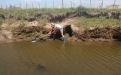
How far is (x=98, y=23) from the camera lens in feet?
56.1

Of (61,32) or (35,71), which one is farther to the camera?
(61,32)

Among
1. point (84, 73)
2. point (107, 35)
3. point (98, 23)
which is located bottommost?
point (84, 73)

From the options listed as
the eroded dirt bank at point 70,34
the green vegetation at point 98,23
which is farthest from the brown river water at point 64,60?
the green vegetation at point 98,23

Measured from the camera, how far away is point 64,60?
10.6m

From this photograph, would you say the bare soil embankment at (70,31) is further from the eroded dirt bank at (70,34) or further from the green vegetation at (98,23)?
the green vegetation at (98,23)

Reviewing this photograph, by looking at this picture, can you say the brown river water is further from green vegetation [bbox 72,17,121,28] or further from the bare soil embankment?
green vegetation [bbox 72,17,121,28]

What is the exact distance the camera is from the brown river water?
8.90 meters

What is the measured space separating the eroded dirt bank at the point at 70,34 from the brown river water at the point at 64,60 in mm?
1863

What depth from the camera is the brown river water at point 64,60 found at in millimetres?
8898

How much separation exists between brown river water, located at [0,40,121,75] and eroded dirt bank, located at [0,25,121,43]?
Result: 73.3 inches

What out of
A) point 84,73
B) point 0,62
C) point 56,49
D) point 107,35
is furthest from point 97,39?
point 0,62

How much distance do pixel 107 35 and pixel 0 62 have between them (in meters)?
9.85

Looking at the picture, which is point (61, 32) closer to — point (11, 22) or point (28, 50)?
point (28, 50)

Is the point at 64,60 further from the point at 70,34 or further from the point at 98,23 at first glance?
the point at 98,23
